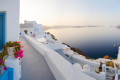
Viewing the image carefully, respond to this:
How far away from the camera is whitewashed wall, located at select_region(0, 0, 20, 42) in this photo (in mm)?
2043

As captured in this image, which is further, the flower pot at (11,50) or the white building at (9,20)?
the white building at (9,20)

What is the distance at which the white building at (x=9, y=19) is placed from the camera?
6.72ft

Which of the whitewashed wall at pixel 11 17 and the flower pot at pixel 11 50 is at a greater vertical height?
the whitewashed wall at pixel 11 17

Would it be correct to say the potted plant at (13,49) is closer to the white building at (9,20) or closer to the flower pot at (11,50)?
the flower pot at (11,50)

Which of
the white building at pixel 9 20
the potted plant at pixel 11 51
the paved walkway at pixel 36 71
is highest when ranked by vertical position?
the white building at pixel 9 20

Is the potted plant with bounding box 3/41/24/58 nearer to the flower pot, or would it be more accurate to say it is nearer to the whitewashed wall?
the flower pot

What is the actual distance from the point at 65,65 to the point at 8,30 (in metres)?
1.19

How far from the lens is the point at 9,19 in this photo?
209cm

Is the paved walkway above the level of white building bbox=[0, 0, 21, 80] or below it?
below

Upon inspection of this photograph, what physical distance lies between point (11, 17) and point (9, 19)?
0.05 m

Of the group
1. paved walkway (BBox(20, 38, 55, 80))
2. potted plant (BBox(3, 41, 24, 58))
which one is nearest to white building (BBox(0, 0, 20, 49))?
potted plant (BBox(3, 41, 24, 58))

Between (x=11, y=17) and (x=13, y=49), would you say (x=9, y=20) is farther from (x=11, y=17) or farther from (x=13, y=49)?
(x=13, y=49)

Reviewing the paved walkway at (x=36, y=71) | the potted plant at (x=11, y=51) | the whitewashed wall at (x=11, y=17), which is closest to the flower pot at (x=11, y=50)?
the potted plant at (x=11, y=51)

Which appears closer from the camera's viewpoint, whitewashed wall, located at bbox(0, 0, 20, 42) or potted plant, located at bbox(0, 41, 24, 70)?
potted plant, located at bbox(0, 41, 24, 70)
